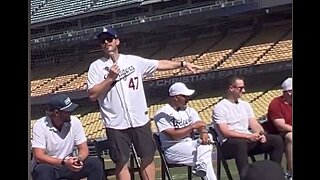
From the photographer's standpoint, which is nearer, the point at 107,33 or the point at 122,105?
the point at 107,33

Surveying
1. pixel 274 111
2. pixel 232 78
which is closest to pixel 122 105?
pixel 232 78

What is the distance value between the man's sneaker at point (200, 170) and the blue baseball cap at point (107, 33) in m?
0.84

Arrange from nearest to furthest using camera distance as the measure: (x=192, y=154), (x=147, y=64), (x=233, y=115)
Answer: (x=147, y=64) < (x=233, y=115) < (x=192, y=154)

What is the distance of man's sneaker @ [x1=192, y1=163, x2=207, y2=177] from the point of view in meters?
3.36

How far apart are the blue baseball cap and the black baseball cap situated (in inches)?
14.3

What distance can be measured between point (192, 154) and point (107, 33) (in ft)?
2.68

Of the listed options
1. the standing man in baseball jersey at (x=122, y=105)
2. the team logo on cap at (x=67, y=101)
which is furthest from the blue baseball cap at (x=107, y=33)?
the team logo on cap at (x=67, y=101)

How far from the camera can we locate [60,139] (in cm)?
329

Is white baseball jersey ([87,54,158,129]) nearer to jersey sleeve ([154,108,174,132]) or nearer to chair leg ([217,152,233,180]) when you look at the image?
jersey sleeve ([154,108,174,132])

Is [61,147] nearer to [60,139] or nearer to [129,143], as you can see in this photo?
[60,139]

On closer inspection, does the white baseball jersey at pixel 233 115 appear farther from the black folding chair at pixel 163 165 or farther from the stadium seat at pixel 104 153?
the stadium seat at pixel 104 153

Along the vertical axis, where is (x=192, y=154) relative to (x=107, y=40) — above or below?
below
